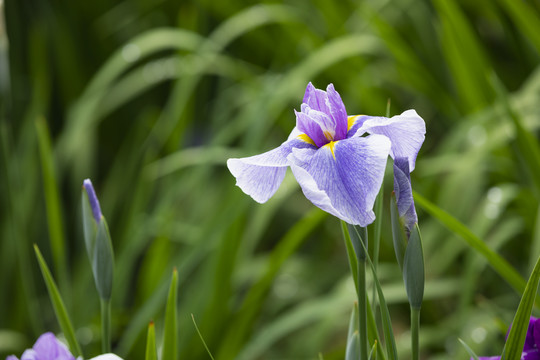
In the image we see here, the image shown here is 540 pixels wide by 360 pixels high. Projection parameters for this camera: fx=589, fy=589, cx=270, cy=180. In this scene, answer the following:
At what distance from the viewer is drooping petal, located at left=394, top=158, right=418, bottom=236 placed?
13.3 inches

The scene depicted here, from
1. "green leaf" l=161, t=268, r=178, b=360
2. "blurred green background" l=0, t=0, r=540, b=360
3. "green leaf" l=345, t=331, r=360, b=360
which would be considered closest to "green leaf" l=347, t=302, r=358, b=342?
"green leaf" l=345, t=331, r=360, b=360

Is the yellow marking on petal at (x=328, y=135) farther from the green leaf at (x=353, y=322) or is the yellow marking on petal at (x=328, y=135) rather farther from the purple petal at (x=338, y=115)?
the green leaf at (x=353, y=322)

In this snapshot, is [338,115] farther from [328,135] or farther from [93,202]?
[93,202]

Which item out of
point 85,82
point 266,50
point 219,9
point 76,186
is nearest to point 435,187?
point 266,50

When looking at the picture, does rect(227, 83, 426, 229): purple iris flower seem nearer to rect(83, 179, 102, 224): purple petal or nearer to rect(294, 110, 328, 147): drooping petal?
rect(294, 110, 328, 147): drooping petal

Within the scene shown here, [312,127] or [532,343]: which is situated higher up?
[312,127]

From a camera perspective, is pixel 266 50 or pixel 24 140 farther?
pixel 266 50

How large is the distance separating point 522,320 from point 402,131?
0.13 metres

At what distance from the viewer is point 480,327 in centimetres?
85

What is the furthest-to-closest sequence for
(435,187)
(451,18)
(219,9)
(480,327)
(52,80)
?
Answer: (52,80) → (219,9) → (435,187) → (451,18) → (480,327)

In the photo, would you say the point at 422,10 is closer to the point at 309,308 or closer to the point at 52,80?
the point at 309,308

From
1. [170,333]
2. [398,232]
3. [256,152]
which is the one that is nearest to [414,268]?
[398,232]

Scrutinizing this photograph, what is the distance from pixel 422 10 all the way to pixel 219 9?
1.61 feet

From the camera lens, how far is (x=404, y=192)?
1.13 feet
